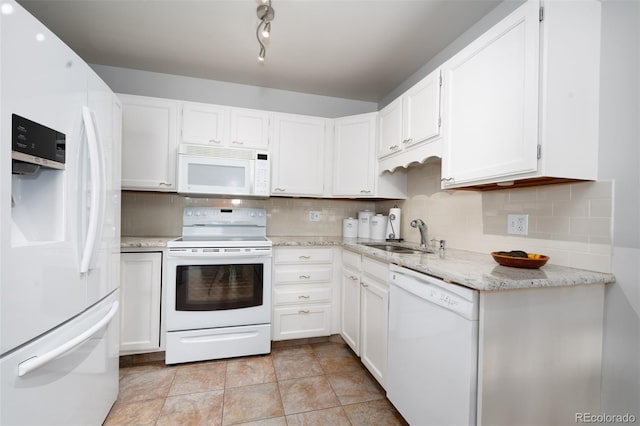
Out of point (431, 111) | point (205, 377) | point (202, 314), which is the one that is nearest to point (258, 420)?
point (205, 377)

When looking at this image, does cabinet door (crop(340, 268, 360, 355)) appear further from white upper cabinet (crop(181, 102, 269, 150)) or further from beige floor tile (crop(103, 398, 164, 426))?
white upper cabinet (crop(181, 102, 269, 150))

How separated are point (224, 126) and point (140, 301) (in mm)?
1626

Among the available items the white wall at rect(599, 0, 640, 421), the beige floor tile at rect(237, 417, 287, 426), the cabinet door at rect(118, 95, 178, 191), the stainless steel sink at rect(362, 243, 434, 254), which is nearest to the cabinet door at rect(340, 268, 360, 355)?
the stainless steel sink at rect(362, 243, 434, 254)

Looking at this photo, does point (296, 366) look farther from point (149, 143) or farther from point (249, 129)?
point (149, 143)

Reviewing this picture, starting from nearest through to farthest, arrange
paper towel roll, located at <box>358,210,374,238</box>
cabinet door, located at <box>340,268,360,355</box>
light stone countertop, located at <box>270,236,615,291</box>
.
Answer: light stone countertop, located at <box>270,236,615,291</box>
cabinet door, located at <box>340,268,360,355</box>
paper towel roll, located at <box>358,210,374,238</box>

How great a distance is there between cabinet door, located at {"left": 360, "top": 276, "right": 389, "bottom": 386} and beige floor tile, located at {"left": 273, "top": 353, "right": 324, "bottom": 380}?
15.3 inches

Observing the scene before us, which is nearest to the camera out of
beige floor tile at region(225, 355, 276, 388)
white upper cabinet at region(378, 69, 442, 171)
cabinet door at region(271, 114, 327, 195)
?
white upper cabinet at region(378, 69, 442, 171)

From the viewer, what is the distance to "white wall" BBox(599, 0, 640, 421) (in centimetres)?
116

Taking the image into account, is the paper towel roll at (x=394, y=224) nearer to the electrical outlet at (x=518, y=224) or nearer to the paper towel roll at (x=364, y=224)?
the paper towel roll at (x=364, y=224)

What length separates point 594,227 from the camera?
1.27m

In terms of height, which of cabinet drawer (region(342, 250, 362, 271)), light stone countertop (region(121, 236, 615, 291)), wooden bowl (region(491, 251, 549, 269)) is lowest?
cabinet drawer (region(342, 250, 362, 271))

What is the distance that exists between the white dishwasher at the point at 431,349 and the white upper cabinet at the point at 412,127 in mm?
907

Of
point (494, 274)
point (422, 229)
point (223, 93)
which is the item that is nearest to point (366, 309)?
point (422, 229)

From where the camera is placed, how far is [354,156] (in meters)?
2.74
